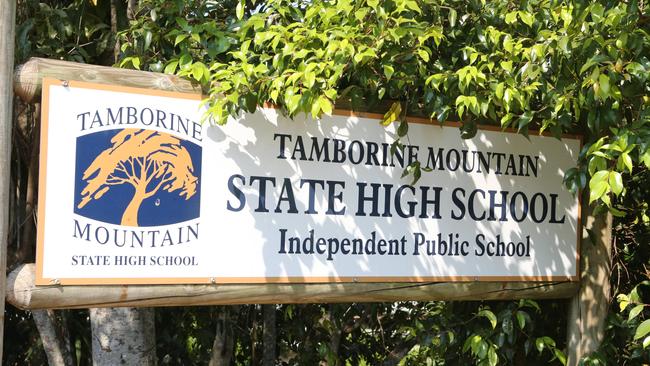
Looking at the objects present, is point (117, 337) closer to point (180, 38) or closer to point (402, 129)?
point (180, 38)

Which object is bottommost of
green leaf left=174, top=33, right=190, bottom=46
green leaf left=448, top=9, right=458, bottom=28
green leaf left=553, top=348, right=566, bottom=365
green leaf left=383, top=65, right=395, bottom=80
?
green leaf left=553, top=348, right=566, bottom=365

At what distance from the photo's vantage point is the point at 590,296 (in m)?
4.21

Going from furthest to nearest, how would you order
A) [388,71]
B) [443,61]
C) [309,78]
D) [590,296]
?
[590,296] < [443,61] < [388,71] < [309,78]

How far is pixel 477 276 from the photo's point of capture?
394cm

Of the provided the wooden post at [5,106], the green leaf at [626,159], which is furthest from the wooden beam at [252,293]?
the green leaf at [626,159]

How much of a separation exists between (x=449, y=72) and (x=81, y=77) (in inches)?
55.9

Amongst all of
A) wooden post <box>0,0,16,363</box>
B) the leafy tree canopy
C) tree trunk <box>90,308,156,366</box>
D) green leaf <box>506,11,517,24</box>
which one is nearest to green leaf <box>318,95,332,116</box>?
the leafy tree canopy

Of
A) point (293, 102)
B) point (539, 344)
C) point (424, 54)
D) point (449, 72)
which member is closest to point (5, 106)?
point (293, 102)

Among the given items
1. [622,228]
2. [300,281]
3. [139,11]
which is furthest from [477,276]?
[139,11]

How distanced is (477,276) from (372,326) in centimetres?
169

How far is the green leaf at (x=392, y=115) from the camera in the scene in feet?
12.3

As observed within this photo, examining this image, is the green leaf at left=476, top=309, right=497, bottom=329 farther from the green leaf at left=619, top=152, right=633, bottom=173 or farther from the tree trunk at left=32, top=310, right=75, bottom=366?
the tree trunk at left=32, top=310, right=75, bottom=366

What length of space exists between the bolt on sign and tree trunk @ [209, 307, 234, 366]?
6.61 ft

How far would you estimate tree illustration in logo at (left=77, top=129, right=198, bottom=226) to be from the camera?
3230 mm
